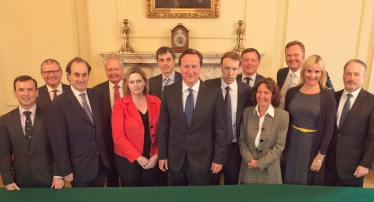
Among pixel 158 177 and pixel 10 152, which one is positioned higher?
pixel 10 152

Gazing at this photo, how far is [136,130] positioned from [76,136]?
426 millimetres

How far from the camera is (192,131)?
187 centimetres

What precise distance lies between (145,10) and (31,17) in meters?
1.79

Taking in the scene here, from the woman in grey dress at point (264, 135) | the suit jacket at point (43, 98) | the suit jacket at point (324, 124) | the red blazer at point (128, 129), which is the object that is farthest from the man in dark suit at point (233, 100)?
the suit jacket at point (43, 98)

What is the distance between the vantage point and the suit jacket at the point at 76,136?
180 centimetres

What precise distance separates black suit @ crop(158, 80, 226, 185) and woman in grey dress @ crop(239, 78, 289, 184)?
22cm

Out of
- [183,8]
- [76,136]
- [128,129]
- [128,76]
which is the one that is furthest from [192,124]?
[183,8]

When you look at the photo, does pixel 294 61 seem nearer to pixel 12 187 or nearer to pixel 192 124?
pixel 192 124

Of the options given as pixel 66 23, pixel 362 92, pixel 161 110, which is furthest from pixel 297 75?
pixel 66 23

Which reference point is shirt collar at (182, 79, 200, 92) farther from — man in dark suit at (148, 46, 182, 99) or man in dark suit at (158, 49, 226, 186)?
man in dark suit at (148, 46, 182, 99)

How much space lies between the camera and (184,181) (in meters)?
2.05

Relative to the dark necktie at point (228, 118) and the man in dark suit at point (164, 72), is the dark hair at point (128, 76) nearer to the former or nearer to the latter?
the man in dark suit at point (164, 72)

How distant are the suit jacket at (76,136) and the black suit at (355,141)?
1.86m

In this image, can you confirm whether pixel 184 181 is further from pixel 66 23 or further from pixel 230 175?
pixel 66 23
